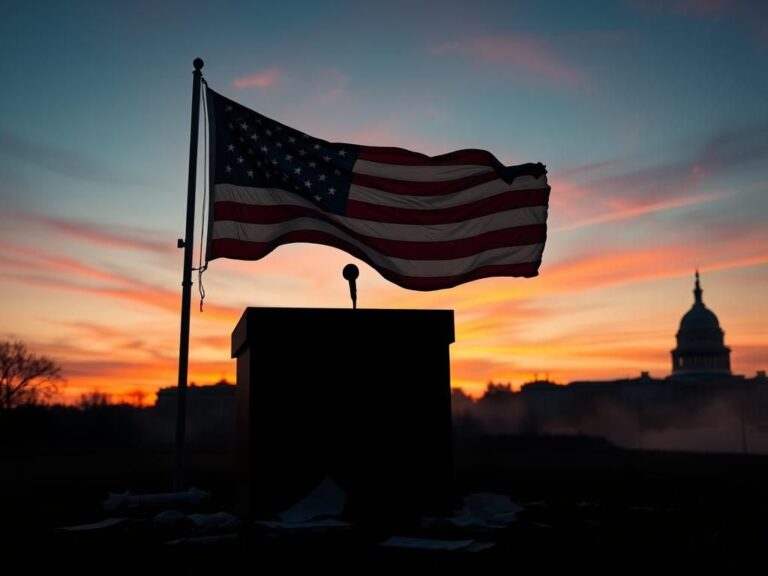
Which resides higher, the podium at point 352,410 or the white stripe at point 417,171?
the white stripe at point 417,171

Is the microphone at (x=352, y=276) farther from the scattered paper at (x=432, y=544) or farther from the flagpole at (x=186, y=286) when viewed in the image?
the scattered paper at (x=432, y=544)

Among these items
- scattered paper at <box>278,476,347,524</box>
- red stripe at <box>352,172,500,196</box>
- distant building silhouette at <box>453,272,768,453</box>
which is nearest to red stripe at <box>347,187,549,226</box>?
red stripe at <box>352,172,500,196</box>

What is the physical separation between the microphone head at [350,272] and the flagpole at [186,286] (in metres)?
2.74

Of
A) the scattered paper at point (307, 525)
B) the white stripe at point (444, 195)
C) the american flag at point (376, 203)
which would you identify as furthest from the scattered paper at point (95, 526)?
the white stripe at point (444, 195)

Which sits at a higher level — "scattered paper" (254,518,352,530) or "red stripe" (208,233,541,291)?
"red stripe" (208,233,541,291)

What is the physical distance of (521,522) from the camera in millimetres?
13078

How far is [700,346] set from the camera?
182625 millimetres

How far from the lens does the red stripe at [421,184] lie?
48.8 ft

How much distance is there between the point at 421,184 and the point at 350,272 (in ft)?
6.80

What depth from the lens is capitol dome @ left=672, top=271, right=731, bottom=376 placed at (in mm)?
181875

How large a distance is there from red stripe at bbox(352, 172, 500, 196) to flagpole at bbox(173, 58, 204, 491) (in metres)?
2.71

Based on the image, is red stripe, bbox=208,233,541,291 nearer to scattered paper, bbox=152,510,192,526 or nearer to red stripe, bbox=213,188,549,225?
red stripe, bbox=213,188,549,225

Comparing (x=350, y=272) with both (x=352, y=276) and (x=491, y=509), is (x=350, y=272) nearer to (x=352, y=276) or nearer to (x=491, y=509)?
(x=352, y=276)

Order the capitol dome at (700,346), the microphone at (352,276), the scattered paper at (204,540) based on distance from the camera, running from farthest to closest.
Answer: the capitol dome at (700,346)
the microphone at (352,276)
the scattered paper at (204,540)
